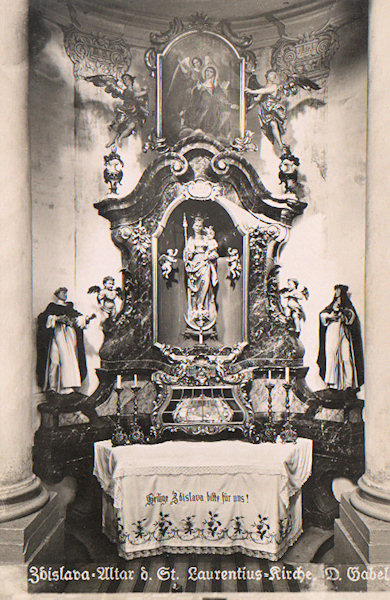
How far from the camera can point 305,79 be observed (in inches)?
242

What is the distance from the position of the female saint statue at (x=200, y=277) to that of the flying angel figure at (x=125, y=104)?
126 cm

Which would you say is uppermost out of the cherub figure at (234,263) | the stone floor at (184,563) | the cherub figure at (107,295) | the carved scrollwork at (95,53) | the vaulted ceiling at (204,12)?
the vaulted ceiling at (204,12)

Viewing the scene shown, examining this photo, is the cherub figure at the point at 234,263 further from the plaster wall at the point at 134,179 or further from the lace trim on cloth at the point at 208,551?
the lace trim on cloth at the point at 208,551

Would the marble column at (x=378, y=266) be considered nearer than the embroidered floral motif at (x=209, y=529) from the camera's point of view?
Yes

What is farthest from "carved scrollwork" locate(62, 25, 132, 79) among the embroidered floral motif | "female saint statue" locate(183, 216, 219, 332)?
the embroidered floral motif

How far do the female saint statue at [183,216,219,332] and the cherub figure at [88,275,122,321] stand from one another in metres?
0.81

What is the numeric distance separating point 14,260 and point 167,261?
218 centimetres

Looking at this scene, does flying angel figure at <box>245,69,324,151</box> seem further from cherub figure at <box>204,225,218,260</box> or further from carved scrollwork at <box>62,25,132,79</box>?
carved scrollwork at <box>62,25,132,79</box>

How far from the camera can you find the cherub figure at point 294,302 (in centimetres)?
610

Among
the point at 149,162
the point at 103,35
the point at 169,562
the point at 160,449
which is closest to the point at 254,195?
the point at 149,162

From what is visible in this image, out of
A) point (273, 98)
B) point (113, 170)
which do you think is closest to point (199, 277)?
point (113, 170)

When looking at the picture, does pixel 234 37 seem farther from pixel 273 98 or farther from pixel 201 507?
pixel 201 507

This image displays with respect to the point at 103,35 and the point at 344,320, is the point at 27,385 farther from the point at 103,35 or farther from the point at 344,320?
the point at 103,35

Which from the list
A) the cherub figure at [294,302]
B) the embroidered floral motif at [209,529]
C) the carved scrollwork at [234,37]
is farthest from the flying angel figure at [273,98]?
the embroidered floral motif at [209,529]
